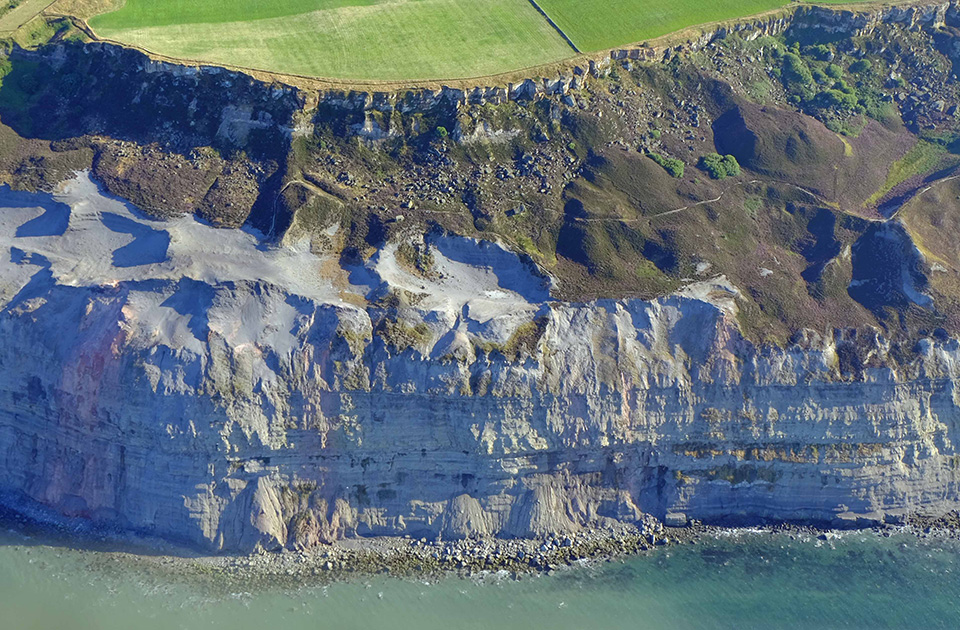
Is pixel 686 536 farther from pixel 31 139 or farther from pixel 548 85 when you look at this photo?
pixel 31 139

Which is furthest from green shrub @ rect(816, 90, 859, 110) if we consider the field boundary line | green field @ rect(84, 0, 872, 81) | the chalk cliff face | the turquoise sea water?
the turquoise sea water

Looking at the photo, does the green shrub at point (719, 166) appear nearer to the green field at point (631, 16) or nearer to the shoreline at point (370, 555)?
the green field at point (631, 16)

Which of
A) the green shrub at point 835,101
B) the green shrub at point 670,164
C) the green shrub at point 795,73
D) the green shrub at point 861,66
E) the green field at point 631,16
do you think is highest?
the green field at point 631,16

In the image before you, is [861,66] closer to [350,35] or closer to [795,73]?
[795,73]

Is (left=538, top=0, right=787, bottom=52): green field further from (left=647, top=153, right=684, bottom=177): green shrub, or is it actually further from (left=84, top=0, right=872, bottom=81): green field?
(left=647, top=153, right=684, bottom=177): green shrub

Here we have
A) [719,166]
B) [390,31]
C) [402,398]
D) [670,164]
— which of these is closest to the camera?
[402,398]

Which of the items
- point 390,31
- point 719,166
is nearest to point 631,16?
point 719,166

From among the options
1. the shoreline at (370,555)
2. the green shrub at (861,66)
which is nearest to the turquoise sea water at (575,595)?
the shoreline at (370,555)
